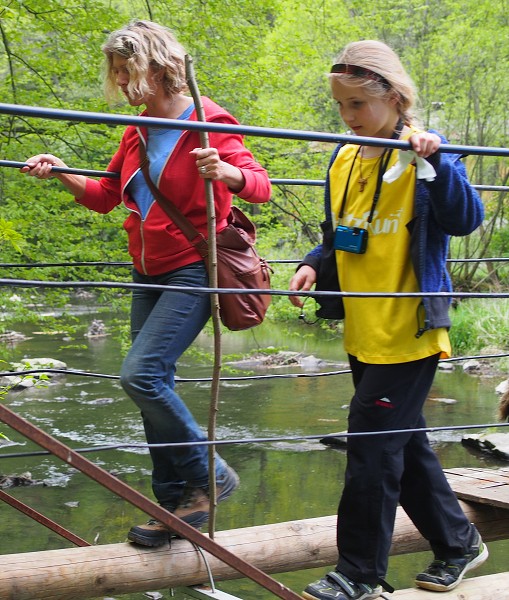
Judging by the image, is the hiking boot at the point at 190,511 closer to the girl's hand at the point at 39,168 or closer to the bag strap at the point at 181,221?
the bag strap at the point at 181,221

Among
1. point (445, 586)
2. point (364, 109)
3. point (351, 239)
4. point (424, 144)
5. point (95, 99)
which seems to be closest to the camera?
point (424, 144)

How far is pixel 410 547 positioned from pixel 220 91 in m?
5.43

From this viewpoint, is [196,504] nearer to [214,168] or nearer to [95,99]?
[214,168]

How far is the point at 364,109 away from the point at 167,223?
0.62 m

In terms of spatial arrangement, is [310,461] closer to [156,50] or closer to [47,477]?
[47,477]

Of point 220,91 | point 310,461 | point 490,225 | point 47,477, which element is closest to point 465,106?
point 490,225

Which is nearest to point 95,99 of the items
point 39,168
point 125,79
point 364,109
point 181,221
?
point 39,168

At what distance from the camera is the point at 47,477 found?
7.03m

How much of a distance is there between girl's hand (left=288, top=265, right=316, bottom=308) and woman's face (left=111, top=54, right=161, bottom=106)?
2.09 feet

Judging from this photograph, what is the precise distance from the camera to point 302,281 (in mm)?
2445

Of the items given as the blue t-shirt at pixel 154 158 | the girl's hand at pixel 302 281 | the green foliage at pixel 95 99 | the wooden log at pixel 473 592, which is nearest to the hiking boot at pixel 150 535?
the wooden log at pixel 473 592

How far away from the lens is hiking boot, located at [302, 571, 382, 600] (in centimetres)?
234

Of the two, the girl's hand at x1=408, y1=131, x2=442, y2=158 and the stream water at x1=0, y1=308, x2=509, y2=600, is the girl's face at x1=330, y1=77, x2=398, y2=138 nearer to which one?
the girl's hand at x1=408, y1=131, x2=442, y2=158

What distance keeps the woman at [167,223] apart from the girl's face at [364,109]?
29 cm
